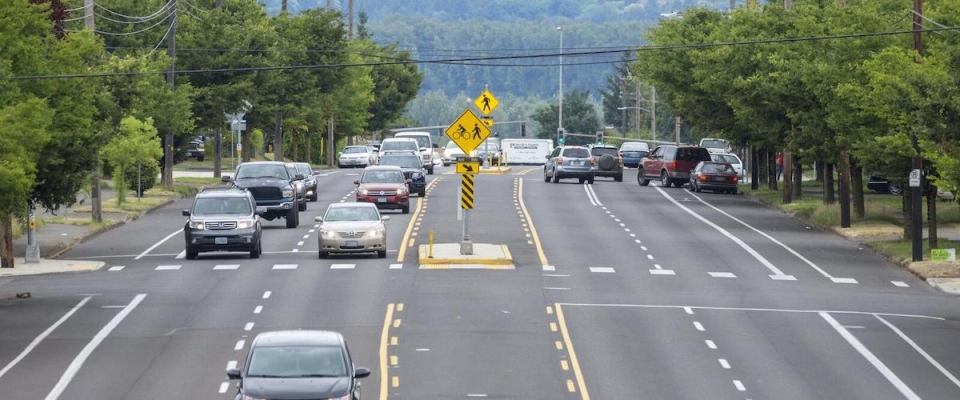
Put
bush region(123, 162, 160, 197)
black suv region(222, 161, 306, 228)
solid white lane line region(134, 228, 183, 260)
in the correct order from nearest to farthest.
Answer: solid white lane line region(134, 228, 183, 260), black suv region(222, 161, 306, 228), bush region(123, 162, 160, 197)

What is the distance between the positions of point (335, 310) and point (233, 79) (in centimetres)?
4345

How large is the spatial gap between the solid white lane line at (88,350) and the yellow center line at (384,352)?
177 inches

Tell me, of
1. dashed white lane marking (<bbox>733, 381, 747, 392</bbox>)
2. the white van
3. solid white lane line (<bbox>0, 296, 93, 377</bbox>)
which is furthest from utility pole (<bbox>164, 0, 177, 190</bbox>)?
dashed white lane marking (<bbox>733, 381, 747, 392</bbox>)

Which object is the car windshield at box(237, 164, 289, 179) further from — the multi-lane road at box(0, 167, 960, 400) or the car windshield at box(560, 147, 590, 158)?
the car windshield at box(560, 147, 590, 158)

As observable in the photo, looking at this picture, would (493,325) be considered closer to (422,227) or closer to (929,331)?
(929,331)

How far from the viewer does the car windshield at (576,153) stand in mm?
72250

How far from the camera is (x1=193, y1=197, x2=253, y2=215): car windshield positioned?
39.4 meters

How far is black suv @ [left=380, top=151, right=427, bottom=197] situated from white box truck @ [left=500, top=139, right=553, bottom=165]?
152ft

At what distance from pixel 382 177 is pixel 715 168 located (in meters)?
20.7

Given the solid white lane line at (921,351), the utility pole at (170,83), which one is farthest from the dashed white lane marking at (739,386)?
the utility pole at (170,83)

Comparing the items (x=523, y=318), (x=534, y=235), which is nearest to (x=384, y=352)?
(x=523, y=318)

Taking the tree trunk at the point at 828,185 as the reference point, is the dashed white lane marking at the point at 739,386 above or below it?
below

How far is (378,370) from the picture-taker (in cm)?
2353

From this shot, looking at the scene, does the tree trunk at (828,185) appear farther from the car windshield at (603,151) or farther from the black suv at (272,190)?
the car windshield at (603,151)
